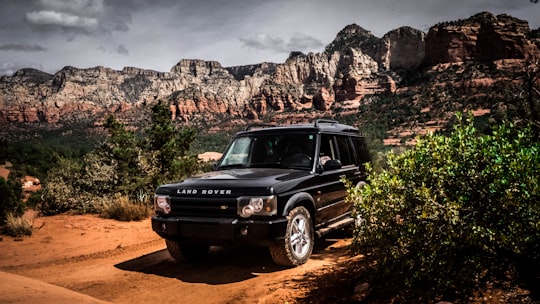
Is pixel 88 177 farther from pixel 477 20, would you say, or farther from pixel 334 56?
pixel 334 56

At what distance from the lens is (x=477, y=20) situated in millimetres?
93438

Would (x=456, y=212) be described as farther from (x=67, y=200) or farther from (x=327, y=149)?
(x=67, y=200)

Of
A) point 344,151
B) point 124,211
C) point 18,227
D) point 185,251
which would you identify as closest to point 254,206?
point 185,251

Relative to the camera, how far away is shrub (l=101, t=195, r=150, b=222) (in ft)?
32.2

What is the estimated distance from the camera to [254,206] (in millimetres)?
4504

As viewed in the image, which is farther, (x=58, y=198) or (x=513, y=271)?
(x=58, y=198)

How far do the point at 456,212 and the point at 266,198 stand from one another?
2.18 m

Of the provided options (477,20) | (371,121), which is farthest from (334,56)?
(371,121)

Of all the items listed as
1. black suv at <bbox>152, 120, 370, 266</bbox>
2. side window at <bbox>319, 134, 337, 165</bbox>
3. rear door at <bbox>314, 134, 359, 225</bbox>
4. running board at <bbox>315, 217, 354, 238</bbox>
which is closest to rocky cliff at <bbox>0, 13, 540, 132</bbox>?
rear door at <bbox>314, 134, 359, 225</bbox>

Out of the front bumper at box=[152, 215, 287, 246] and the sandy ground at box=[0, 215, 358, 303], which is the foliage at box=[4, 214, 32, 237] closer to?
the sandy ground at box=[0, 215, 358, 303]

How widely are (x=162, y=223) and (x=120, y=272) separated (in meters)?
1.43

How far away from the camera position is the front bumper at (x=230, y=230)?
442cm

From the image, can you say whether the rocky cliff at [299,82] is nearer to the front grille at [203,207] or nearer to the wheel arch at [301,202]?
the wheel arch at [301,202]

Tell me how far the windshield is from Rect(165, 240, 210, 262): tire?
4.70 feet
